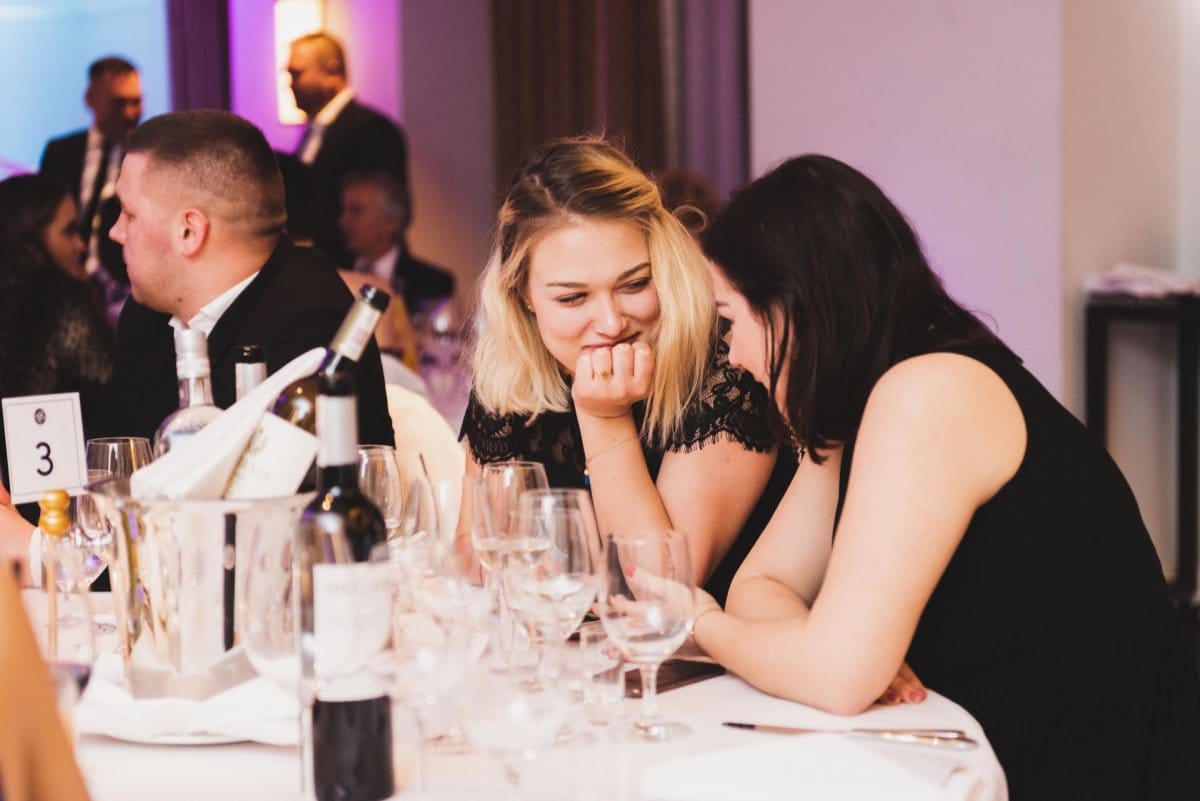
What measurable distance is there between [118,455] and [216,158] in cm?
96

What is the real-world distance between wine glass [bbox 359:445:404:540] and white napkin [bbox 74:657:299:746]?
1.64 feet

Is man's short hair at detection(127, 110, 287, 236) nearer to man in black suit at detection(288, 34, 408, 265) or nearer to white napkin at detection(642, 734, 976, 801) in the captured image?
white napkin at detection(642, 734, 976, 801)

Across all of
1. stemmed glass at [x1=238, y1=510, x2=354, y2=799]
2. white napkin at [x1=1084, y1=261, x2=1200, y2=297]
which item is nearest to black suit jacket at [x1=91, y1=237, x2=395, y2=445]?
stemmed glass at [x1=238, y1=510, x2=354, y2=799]

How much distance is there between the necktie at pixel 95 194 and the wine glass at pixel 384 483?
5.96 metres

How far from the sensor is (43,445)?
89.1 inches

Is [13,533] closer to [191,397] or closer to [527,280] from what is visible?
[191,397]

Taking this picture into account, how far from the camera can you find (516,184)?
2521 millimetres

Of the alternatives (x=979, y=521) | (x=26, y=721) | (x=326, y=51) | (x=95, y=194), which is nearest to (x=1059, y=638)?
(x=979, y=521)

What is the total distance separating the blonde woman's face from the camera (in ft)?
7.72

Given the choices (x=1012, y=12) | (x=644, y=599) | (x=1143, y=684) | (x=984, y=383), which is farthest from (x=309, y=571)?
(x=1012, y=12)

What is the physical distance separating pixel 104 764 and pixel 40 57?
24.2 feet

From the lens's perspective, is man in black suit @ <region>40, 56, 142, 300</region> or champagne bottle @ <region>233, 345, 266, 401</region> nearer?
champagne bottle @ <region>233, 345, 266, 401</region>

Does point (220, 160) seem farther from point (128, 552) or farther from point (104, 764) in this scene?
point (104, 764)

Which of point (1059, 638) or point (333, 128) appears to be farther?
point (333, 128)
